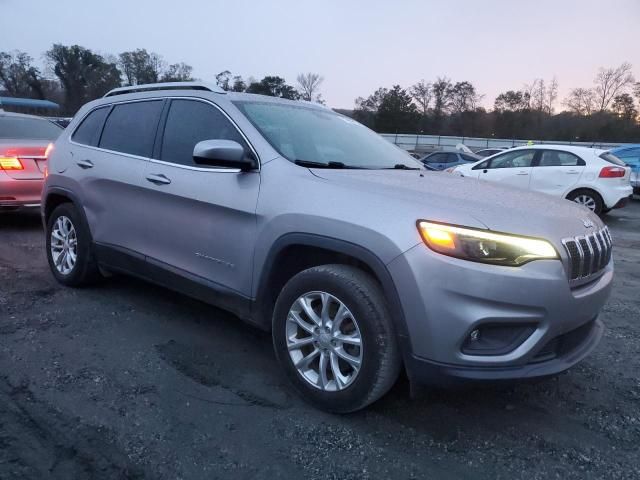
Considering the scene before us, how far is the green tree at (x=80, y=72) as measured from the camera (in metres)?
73.5

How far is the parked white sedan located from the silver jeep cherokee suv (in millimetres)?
7333

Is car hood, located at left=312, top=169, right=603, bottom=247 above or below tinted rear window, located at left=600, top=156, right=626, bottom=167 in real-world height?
above

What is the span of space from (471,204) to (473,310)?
553mm

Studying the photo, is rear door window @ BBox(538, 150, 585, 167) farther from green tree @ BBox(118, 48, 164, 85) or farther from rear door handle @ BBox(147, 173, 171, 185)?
green tree @ BBox(118, 48, 164, 85)

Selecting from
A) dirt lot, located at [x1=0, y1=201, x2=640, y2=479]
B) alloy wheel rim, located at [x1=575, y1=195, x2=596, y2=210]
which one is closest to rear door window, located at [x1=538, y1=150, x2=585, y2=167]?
alloy wheel rim, located at [x1=575, y1=195, x2=596, y2=210]

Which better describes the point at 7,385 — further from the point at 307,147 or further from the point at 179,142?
the point at 307,147

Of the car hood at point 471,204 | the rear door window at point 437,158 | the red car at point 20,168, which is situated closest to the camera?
the car hood at point 471,204

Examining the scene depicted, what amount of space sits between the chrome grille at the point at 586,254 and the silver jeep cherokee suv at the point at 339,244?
13 mm

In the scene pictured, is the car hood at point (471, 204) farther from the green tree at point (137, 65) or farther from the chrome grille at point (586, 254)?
the green tree at point (137, 65)

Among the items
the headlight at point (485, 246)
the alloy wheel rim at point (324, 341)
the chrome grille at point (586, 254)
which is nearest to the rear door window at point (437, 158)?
the chrome grille at point (586, 254)

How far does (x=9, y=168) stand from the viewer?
6551 mm

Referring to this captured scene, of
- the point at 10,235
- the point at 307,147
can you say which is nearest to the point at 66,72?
the point at 10,235

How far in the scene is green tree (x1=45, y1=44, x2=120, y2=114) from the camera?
7350cm

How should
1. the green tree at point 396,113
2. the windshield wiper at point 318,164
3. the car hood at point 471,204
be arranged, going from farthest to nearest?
the green tree at point 396,113 < the windshield wiper at point 318,164 < the car hood at point 471,204
